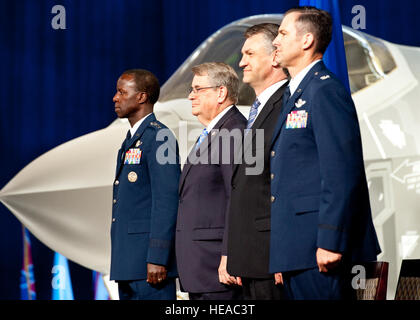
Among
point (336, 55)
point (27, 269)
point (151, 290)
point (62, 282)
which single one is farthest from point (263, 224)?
point (27, 269)

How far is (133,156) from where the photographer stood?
247 cm

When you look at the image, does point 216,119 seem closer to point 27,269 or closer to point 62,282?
point 62,282

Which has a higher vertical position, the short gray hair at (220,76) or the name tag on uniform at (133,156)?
the short gray hair at (220,76)

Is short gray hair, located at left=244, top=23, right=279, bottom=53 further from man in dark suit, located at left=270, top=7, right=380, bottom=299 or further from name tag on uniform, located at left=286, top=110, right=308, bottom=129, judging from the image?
name tag on uniform, located at left=286, top=110, right=308, bottom=129

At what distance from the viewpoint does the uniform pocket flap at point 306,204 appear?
1.67 metres

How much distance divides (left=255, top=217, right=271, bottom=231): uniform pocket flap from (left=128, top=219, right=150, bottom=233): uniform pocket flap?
0.66 m

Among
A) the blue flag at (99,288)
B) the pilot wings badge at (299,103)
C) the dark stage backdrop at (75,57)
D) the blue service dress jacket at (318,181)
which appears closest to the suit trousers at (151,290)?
the blue service dress jacket at (318,181)

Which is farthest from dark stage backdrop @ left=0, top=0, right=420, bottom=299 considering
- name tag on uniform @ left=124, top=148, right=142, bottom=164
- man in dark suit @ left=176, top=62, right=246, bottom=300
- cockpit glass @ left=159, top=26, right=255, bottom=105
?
name tag on uniform @ left=124, top=148, right=142, bottom=164

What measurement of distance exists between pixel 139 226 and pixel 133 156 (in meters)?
0.29

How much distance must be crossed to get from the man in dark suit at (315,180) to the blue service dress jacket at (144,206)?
67 cm

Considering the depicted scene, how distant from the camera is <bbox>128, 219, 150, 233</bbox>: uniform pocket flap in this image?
2412mm

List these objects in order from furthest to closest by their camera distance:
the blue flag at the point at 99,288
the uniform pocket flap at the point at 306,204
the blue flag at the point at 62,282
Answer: the blue flag at the point at 99,288 → the blue flag at the point at 62,282 → the uniform pocket flap at the point at 306,204

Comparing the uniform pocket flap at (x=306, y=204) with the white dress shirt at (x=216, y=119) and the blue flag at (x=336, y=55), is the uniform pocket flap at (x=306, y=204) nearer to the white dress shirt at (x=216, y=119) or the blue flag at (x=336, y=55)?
the white dress shirt at (x=216, y=119)
